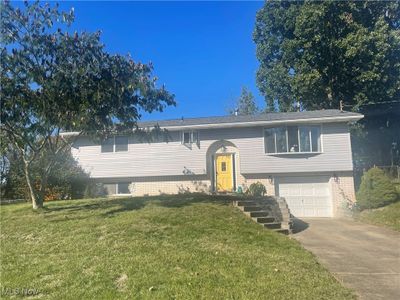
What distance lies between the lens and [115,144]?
2061 centimetres

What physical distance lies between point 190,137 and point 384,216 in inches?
398

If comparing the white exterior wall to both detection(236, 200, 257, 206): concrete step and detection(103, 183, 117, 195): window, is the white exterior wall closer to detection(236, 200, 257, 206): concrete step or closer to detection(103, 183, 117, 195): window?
detection(103, 183, 117, 195): window

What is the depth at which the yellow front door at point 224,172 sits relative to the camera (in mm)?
19172

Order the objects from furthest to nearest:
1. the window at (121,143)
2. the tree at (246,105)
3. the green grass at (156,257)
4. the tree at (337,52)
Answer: the tree at (246,105) < the tree at (337,52) < the window at (121,143) < the green grass at (156,257)

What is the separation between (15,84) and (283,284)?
33.0 ft

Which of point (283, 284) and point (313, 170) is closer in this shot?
point (283, 284)

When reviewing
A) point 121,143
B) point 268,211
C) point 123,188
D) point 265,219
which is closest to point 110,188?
point 123,188

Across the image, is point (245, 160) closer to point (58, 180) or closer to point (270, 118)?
point (270, 118)

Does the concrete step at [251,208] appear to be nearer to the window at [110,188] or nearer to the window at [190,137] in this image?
the window at [190,137]

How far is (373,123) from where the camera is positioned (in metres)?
26.6

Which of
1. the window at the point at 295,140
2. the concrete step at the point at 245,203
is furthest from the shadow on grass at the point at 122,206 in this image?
the window at the point at 295,140

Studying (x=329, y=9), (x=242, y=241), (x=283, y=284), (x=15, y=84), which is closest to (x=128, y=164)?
(x=15, y=84)

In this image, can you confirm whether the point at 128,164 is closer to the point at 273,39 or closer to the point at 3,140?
the point at 3,140

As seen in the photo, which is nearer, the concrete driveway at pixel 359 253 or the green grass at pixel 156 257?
the green grass at pixel 156 257
